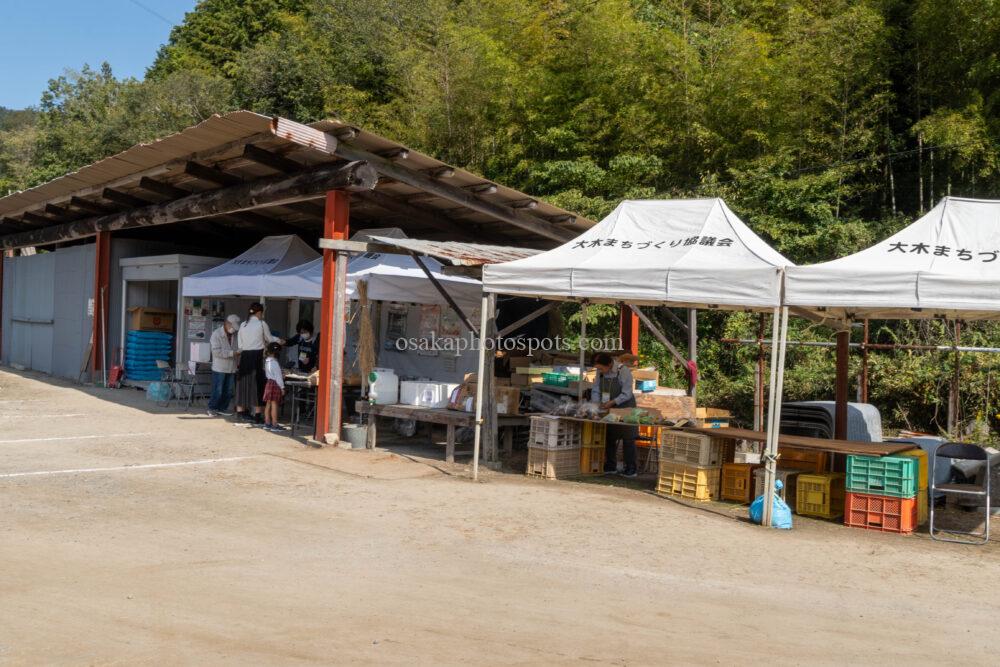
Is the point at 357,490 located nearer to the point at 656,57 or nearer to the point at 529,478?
the point at 529,478

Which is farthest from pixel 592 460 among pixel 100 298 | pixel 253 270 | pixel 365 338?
pixel 100 298

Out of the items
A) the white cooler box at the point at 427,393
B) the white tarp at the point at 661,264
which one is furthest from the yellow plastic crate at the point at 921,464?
the white cooler box at the point at 427,393

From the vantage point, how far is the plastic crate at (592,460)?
32.8 ft

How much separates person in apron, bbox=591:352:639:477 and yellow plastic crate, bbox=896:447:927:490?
9.47ft

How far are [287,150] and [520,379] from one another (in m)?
4.13

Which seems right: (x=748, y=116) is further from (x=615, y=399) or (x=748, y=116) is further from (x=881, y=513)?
(x=881, y=513)

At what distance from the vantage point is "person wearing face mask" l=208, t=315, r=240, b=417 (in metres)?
13.1

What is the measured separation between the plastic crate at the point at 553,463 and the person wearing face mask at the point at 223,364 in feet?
17.9

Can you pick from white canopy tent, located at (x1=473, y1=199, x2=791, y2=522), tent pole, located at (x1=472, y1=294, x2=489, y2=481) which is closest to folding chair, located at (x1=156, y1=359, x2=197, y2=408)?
tent pole, located at (x1=472, y1=294, x2=489, y2=481)

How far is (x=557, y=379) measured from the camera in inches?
464

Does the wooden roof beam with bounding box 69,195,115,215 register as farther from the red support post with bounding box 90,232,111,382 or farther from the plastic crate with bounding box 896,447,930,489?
the plastic crate with bounding box 896,447,930,489

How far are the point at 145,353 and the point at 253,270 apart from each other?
16.5 feet

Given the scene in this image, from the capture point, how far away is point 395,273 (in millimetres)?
11523

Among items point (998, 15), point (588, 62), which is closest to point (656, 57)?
point (588, 62)
